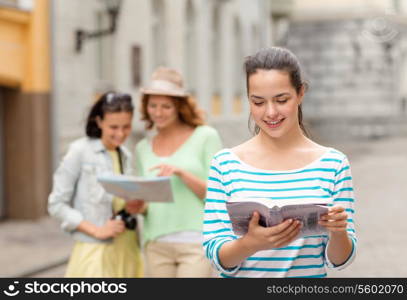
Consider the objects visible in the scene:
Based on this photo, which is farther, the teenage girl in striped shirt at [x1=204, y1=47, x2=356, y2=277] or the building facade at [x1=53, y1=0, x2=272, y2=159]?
the building facade at [x1=53, y1=0, x2=272, y2=159]

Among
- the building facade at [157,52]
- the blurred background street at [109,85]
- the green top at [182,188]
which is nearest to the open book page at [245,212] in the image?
the blurred background street at [109,85]

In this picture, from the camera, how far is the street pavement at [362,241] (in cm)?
937

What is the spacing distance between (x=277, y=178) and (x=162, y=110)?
2.27 m

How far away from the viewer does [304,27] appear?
39.5m

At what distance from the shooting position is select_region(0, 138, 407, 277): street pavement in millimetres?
9368

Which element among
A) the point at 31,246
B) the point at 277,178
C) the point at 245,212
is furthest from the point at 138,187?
the point at 31,246

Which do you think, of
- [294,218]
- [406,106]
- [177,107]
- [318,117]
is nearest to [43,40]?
[177,107]

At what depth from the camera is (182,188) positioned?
5375mm

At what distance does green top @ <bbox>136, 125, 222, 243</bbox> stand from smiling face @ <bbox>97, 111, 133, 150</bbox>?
19 cm

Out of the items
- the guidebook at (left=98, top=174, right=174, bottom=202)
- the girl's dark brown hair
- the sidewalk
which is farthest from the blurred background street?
the girl's dark brown hair

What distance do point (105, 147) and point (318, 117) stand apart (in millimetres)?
34297

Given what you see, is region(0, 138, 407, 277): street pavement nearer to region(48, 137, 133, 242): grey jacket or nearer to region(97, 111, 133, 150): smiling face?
region(48, 137, 133, 242): grey jacket

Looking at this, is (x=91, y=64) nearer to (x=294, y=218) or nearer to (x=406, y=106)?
(x=294, y=218)

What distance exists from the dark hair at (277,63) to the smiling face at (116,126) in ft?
6.72
